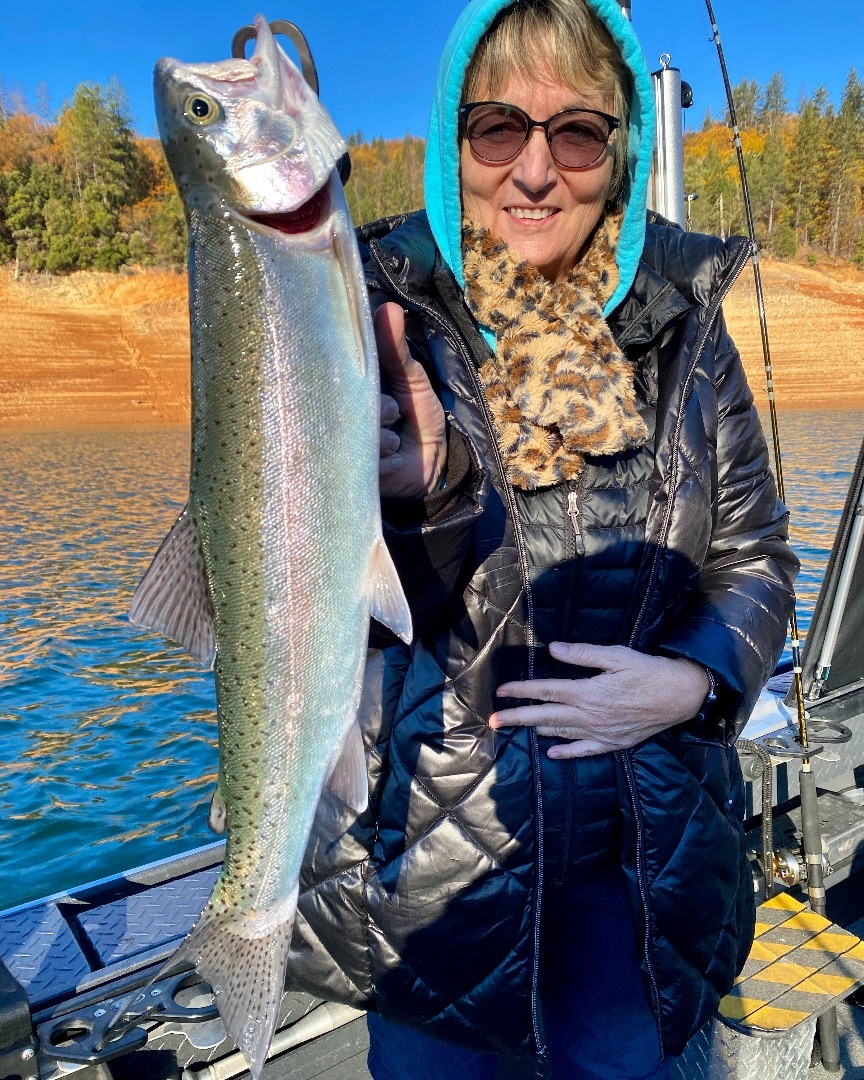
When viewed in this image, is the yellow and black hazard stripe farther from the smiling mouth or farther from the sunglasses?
the sunglasses

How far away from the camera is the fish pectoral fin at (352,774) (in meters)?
1.61

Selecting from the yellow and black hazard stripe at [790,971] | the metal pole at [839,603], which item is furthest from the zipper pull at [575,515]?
the metal pole at [839,603]

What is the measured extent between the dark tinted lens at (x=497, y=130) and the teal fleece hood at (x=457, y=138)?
0.06m

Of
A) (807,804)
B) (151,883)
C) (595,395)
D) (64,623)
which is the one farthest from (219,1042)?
Result: (64,623)

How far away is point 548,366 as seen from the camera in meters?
2.07

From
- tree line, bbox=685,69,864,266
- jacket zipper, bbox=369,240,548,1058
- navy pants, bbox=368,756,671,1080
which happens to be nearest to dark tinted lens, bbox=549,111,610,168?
jacket zipper, bbox=369,240,548,1058

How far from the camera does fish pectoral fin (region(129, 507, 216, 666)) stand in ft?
5.21

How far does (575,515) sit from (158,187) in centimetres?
7319

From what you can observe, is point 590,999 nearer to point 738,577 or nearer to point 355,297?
point 738,577

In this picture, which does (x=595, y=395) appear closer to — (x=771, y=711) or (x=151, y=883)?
(x=151, y=883)

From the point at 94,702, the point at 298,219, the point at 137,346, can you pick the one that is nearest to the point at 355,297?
the point at 298,219

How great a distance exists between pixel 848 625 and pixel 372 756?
3183mm

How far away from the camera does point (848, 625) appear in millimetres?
4320

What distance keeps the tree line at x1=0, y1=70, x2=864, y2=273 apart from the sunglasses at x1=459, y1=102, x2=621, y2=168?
5780cm
